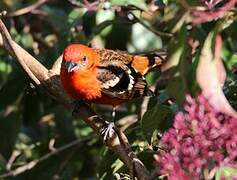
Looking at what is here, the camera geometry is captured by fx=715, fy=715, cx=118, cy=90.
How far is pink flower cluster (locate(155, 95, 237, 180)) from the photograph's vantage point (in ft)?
6.91

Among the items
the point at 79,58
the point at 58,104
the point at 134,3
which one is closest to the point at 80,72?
the point at 79,58

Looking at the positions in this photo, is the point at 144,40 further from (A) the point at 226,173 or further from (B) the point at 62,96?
(A) the point at 226,173

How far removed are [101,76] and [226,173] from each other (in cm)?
236

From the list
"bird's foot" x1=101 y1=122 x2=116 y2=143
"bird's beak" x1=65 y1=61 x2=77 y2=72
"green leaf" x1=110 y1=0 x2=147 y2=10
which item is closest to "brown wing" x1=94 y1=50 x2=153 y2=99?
"bird's beak" x1=65 y1=61 x2=77 y2=72

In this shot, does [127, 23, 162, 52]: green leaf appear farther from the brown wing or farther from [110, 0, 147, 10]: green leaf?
[110, 0, 147, 10]: green leaf

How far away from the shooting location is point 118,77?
→ 448 cm

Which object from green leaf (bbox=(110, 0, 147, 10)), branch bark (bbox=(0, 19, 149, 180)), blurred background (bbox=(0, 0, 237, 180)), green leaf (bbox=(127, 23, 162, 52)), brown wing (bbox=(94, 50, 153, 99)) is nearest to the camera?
branch bark (bbox=(0, 19, 149, 180))

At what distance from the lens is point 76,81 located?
4297 millimetres

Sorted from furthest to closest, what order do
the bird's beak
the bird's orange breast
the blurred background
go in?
the bird's beak < the bird's orange breast < the blurred background

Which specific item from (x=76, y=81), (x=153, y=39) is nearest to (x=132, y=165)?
(x=76, y=81)

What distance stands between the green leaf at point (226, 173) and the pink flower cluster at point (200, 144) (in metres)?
0.04

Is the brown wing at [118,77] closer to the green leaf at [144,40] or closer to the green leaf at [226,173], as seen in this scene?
the green leaf at [226,173]

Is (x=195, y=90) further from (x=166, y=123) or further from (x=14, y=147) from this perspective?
(x=14, y=147)

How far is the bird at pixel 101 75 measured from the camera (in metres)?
4.25
